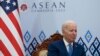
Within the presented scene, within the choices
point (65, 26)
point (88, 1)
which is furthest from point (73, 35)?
point (88, 1)

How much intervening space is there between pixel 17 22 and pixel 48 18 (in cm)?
63

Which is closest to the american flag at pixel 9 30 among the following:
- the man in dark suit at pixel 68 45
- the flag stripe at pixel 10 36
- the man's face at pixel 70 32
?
the flag stripe at pixel 10 36

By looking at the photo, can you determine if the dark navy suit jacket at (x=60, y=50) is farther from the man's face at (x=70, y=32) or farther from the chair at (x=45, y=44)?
the chair at (x=45, y=44)

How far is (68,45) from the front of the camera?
3266mm

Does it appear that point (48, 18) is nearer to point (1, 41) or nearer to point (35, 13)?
point (35, 13)

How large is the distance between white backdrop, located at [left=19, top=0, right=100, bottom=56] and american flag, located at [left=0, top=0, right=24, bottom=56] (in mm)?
544

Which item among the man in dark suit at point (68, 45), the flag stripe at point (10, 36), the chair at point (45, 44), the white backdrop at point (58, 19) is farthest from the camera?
the white backdrop at point (58, 19)

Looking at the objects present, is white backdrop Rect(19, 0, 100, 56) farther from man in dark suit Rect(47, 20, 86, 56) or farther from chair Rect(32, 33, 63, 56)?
man in dark suit Rect(47, 20, 86, 56)

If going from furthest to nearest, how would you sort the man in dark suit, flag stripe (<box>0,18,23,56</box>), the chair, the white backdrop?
the white backdrop < the chair < flag stripe (<box>0,18,23,56</box>) < the man in dark suit

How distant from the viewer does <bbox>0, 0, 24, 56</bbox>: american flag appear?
3.54 metres

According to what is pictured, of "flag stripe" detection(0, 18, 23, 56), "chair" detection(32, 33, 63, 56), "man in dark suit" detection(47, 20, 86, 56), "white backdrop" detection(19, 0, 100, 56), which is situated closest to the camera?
"man in dark suit" detection(47, 20, 86, 56)

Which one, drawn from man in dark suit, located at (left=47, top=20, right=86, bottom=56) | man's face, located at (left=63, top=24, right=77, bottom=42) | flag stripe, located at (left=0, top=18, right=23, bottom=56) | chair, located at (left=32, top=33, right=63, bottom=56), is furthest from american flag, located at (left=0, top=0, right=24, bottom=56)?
man's face, located at (left=63, top=24, right=77, bottom=42)

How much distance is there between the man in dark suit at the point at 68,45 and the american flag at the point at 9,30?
516 millimetres

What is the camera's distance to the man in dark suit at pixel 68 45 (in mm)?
3201
